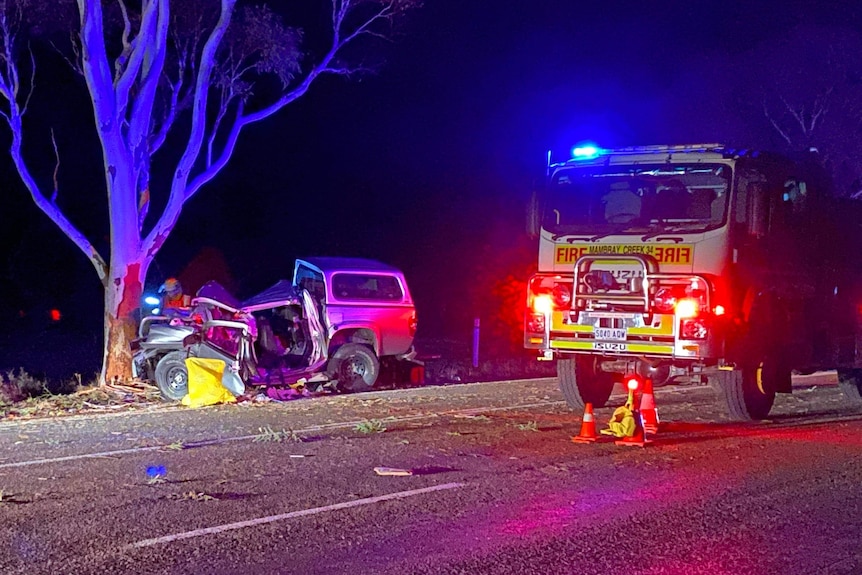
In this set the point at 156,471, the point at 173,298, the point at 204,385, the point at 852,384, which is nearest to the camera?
the point at 156,471

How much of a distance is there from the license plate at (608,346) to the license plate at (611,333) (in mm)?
59

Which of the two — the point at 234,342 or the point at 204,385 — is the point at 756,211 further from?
the point at 204,385

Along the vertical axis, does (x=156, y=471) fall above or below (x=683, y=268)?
below

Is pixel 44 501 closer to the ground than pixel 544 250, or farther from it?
closer to the ground

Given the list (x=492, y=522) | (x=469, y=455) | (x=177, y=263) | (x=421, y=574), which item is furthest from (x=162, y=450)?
(x=177, y=263)

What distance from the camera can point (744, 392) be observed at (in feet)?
40.1

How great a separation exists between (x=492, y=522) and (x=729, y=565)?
67.0 inches

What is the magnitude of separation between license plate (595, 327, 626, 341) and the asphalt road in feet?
3.78

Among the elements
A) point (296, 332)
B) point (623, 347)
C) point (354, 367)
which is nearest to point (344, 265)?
point (296, 332)

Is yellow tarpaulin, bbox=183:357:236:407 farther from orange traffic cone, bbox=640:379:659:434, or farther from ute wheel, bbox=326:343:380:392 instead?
orange traffic cone, bbox=640:379:659:434

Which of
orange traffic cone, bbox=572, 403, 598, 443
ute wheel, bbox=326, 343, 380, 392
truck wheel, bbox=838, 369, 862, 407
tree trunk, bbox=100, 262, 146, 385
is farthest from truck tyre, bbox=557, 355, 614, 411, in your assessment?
tree trunk, bbox=100, 262, 146, 385

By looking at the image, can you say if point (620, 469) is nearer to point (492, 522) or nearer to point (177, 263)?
point (492, 522)

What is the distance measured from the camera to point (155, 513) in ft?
23.7

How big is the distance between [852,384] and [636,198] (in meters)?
5.71
